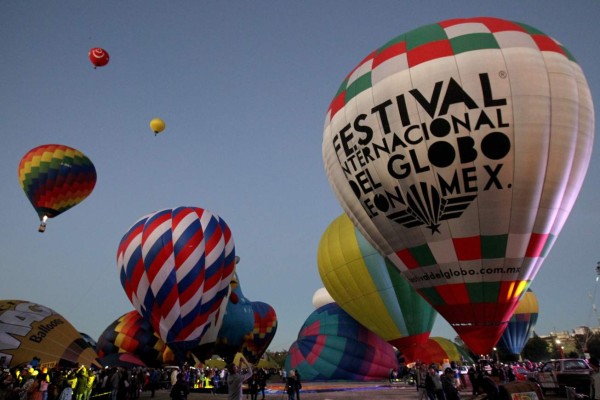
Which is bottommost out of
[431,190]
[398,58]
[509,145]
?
[431,190]

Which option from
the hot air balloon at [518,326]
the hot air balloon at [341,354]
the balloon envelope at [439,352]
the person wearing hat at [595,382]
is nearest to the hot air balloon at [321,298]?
the balloon envelope at [439,352]

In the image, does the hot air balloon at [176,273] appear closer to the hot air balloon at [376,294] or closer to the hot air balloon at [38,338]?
the hot air balloon at [38,338]

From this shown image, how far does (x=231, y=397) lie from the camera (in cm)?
708

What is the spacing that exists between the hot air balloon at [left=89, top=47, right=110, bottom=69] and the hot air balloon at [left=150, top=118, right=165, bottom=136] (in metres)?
4.39

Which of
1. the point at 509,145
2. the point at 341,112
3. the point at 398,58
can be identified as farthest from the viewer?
the point at 341,112

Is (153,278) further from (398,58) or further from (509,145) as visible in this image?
(509,145)

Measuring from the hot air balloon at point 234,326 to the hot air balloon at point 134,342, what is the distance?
5.29 m

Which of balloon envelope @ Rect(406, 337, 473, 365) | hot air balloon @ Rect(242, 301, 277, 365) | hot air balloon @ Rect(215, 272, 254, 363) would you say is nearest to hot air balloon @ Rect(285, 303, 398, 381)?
balloon envelope @ Rect(406, 337, 473, 365)

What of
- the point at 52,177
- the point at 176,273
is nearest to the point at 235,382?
the point at 176,273

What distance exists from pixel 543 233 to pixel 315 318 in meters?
16.1

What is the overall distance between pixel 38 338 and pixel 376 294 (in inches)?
525

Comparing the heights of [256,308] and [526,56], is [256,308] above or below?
below

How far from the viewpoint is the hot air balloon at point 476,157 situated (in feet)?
35.2

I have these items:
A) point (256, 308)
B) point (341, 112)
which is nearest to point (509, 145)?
point (341, 112)
